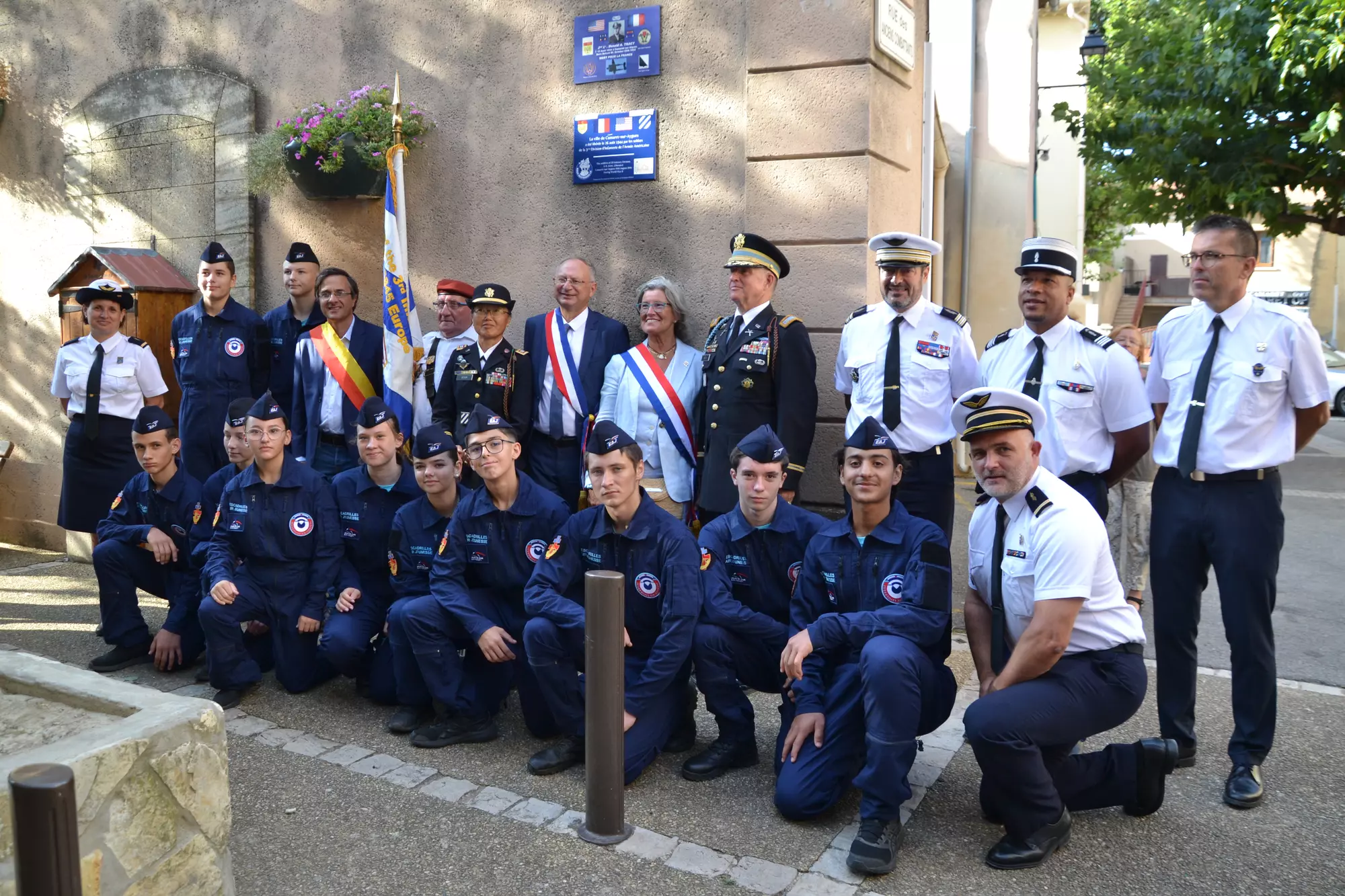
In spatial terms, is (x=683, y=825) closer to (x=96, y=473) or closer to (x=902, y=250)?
(x=902, y=250)

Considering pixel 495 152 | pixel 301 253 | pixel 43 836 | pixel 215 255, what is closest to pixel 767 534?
pixel 43 836

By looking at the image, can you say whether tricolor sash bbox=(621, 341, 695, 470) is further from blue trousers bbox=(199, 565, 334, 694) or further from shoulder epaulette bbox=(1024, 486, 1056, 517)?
shoulder epaulette bbox=(1024, 486, 1056, 517)

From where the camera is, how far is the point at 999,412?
3.60m

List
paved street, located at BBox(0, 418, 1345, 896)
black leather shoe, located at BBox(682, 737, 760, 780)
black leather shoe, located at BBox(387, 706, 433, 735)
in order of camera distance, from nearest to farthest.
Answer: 1. paved street, located at BBox(0, 418, 1345, 896)
2. black leather shoe, located at BBox(682, 737, 760, 780)
3. black leather shoe, located at BBox(387, 706, 433, 735)

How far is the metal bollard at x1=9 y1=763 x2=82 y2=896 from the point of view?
1787 mm

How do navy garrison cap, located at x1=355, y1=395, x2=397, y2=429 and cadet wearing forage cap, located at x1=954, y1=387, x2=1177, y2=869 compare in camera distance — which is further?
navy garrison cap, located at x1=355, y1=395, x2=397, y2=429

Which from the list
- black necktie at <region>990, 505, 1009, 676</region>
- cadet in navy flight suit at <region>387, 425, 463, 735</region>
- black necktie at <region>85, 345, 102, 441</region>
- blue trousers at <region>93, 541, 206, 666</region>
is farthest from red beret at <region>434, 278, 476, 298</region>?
black necktie at <region>990, 505, 1009, 676</region>

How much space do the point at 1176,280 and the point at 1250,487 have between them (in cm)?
4039

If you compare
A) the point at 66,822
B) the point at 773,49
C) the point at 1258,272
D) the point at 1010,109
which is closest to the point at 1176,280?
the point at 1258,272

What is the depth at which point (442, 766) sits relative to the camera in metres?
4.26

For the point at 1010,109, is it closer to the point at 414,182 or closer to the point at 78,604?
the point at 414,182

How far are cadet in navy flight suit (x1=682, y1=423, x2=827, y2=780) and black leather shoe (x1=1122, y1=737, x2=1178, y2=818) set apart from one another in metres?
1.27

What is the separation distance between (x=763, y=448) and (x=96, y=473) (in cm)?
464

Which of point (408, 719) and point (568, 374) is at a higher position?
point (568, 374)
